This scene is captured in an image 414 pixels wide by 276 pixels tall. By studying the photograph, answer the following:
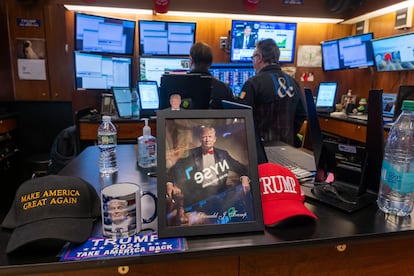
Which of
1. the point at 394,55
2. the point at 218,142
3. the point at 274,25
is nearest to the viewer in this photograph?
the point at 218,142

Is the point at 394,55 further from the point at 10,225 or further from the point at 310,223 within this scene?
the point at 10,225

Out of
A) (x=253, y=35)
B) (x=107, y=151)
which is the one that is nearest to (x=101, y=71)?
(x=253, y=35)

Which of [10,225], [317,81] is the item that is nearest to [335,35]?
[317,81]

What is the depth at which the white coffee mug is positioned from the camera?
70 cm

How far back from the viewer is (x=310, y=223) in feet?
2.65

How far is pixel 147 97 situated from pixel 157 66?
49 cm

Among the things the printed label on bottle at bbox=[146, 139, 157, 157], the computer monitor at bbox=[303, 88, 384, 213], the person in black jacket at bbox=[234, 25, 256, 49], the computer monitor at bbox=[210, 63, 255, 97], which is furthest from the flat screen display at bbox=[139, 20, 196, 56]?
the computer monitor at bbox=[303, 88, 384, 213]

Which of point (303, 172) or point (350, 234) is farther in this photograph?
point (303, 172)

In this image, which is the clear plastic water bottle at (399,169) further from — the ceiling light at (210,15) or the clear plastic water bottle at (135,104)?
the ceiling light at (210,15)

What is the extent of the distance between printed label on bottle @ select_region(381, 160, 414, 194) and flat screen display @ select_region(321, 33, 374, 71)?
10.4 feet

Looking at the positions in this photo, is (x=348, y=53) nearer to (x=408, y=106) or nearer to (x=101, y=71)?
(x=101, y=71)

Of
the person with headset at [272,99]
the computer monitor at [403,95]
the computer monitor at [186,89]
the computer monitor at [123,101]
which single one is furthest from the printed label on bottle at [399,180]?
the computer monitor at [123,101]

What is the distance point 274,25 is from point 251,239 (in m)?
3.62

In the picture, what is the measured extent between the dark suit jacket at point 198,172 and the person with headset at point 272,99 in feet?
5.46
